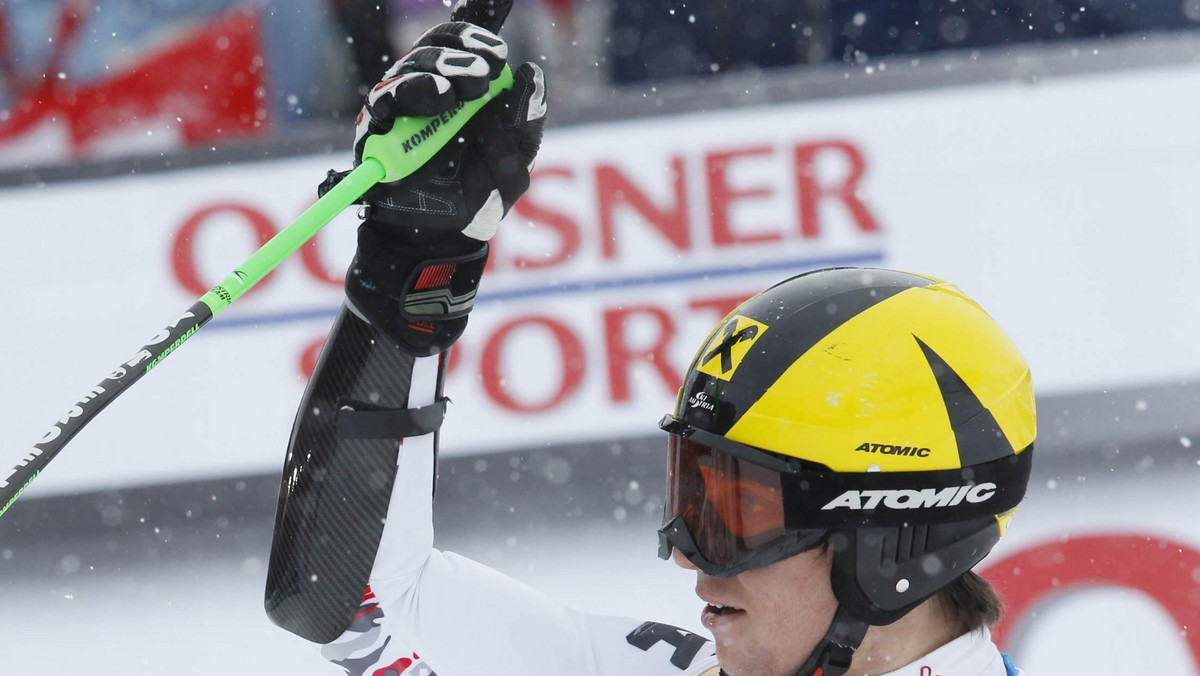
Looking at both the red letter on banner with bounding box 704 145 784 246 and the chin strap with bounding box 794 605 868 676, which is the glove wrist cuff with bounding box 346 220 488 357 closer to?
the chin strap with bounding box 794 605 868 676

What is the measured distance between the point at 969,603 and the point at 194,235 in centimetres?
278

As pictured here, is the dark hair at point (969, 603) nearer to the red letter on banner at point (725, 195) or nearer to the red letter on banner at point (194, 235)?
the red letter on banner at point (725, 195)

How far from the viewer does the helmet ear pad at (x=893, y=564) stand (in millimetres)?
1900

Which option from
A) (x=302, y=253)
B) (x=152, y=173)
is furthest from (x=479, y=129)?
(x=152, y=173)

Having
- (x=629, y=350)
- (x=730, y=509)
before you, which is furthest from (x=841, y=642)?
(x=629, y=350)

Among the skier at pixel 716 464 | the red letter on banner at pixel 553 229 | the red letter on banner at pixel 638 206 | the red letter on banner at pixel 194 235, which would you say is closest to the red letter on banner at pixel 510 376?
the red letter on banner at pixel 553 229

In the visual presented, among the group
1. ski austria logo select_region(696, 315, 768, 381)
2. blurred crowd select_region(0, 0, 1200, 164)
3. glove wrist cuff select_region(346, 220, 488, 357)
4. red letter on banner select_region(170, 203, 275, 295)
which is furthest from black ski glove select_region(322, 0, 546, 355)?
blurred crowd select_region(0, 0, 1200, 164)

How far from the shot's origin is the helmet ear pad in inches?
74.8

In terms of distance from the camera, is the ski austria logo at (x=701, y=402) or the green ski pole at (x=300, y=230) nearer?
the green ski pole at (x=300, y=230)

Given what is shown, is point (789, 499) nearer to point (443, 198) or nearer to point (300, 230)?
point (443, 198)

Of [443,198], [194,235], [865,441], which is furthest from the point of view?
[194,235]

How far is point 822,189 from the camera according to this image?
3.96 metres

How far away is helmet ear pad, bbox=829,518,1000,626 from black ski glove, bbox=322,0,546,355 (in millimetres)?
702

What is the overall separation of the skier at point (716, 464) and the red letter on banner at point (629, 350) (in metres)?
1.72
